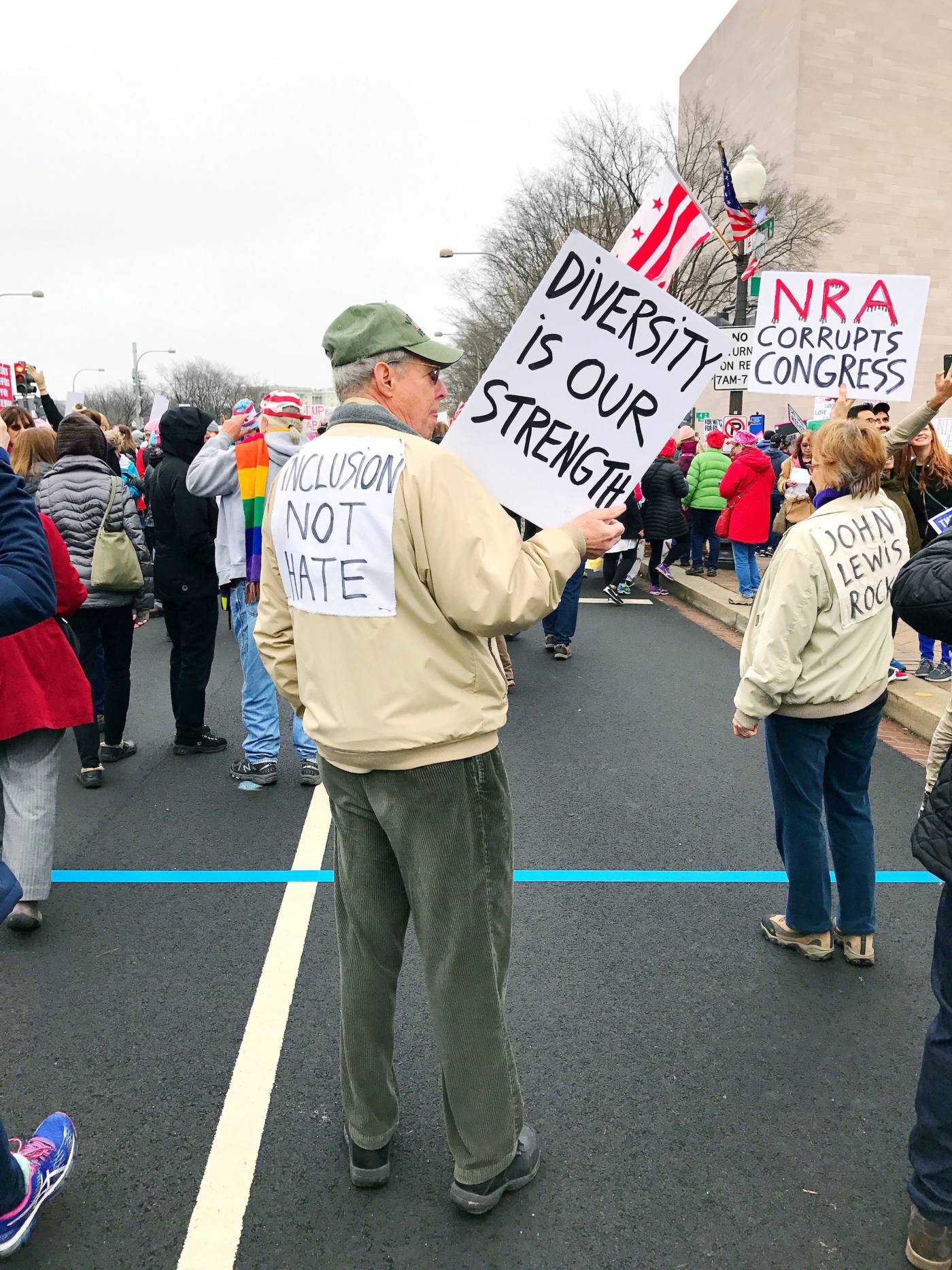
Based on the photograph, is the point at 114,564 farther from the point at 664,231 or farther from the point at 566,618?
the point at 566,618

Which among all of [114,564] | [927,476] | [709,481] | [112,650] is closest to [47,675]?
[114,564]

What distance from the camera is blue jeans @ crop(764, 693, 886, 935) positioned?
3.28 metres

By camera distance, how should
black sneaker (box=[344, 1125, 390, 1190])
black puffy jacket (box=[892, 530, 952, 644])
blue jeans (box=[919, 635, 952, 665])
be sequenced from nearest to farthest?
black puffy jacket (box=[892, 530, 952, 644]), black sneaker (box=[344, 1125, 390, 1190]), blue jeans (box=[919, 635, 952, 665])

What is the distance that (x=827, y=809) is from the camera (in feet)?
11.3

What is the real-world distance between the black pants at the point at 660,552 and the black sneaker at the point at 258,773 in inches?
295

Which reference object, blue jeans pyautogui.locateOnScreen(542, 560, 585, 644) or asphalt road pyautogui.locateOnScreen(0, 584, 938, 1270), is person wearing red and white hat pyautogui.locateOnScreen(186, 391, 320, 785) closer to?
asphalt road pyautogui.locateOnScreen(0, 584, 938, 1270)

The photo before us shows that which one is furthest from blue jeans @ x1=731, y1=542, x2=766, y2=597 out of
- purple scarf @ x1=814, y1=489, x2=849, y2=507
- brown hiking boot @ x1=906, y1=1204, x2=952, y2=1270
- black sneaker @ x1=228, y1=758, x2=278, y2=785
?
brown hiking boot @ x1=906, y1=1204, x2=952, y2=1270

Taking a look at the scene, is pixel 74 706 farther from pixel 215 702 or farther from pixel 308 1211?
pixel 215 702

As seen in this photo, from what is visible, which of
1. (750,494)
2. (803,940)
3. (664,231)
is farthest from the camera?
(750,494)

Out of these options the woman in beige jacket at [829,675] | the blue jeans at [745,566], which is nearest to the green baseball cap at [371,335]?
the woman in beige jacket at [829,675]

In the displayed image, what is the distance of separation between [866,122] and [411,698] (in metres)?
37.5

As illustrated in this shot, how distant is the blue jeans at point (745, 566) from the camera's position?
400 inches

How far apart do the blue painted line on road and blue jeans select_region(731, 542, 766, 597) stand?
6288mm

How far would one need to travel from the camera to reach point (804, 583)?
314 centimetres
